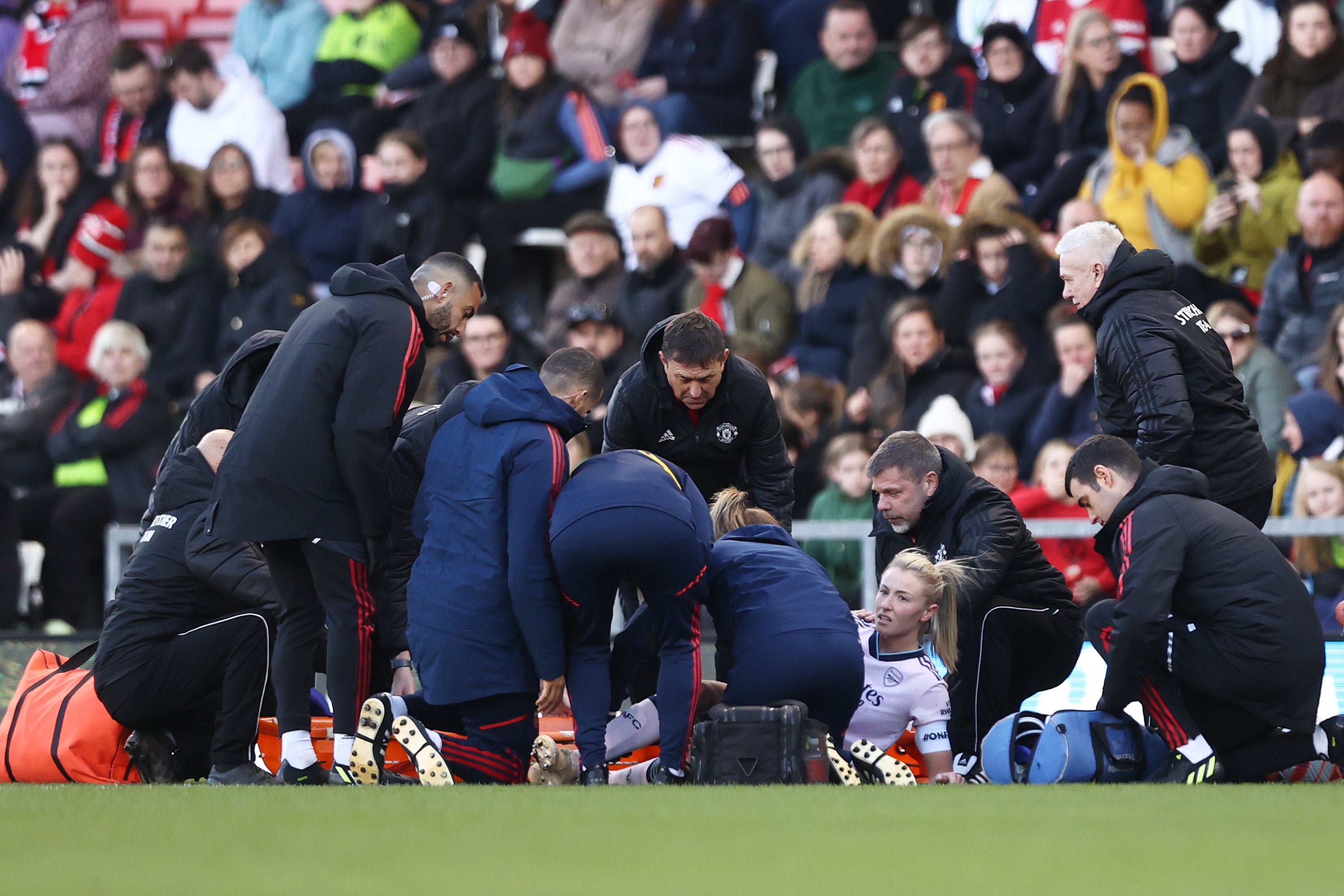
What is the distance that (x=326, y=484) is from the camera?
6.06 m

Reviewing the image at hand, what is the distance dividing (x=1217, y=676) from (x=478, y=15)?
30.9ft

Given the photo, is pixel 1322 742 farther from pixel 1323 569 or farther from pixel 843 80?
pixel 843 80

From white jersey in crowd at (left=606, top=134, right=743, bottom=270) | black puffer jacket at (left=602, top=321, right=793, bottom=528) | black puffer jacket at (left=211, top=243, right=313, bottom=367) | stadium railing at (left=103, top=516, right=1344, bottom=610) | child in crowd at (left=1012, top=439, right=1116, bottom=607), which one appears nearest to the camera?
black puffer jacket at (left=602, top=321, right=793, bottom=528)

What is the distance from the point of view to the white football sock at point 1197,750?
5762 millimetres

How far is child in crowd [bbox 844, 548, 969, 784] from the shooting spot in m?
6.22

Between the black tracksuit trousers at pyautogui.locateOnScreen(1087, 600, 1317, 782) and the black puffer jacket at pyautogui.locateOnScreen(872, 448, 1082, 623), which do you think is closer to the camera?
the black tracksuit trousers at pyautogui.locateOnScreen(1087, 600, 1317, 782)

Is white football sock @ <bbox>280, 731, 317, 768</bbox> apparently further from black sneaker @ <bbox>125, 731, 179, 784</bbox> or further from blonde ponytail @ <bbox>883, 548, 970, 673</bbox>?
blonde ponytail @ <bbox>883, 548, 970, 673</bbox>

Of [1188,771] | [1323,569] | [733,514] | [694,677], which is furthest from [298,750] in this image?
[1323,569]

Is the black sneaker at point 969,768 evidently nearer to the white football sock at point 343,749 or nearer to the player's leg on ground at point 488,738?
the player's leg on ground at point 488,738

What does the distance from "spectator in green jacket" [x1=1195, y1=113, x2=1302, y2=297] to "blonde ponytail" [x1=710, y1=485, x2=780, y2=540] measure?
4.25 metres

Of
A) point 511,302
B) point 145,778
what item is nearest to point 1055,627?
point 145,778

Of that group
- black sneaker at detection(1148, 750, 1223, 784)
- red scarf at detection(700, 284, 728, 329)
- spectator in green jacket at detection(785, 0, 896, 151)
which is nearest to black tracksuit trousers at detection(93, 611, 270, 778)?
black sneaker at detection(1148, 750, 1223, 784)

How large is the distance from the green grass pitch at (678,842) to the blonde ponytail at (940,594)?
1152 mm

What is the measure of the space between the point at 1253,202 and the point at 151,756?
6430 mm
